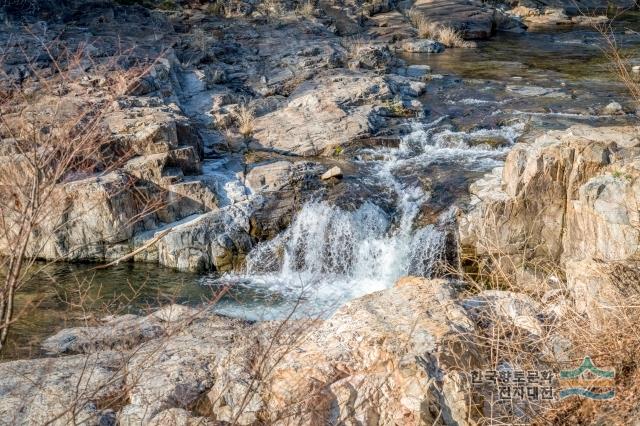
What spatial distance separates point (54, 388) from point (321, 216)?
492cm

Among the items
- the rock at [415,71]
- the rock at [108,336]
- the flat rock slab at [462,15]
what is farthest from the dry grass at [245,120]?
the flat rock slab at [462,15]

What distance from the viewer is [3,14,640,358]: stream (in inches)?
315

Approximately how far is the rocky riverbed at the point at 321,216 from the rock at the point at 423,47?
0.25 ft

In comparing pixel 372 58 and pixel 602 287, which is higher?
pixel 602 287

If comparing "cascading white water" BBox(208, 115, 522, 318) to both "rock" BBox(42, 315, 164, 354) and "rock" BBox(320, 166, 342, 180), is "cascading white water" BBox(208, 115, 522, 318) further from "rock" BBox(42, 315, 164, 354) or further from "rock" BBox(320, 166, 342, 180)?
"rock" BBox(42, 315, 164, 354)

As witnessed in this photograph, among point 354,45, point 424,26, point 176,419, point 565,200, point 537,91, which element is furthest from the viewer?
point 424,26

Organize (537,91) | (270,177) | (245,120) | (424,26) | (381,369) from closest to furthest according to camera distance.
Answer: (381,369) < (270,177) < (245,120) < (537,91) < (424,26)

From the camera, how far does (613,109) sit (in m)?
11.6

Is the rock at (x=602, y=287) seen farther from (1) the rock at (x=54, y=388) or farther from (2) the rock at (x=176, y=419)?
(1) the rock at (x=54, y=388)

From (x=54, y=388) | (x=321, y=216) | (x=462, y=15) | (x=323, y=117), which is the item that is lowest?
(x=321, y=216)

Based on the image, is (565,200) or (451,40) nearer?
(565,200)

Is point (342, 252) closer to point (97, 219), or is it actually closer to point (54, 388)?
point (97, 219)

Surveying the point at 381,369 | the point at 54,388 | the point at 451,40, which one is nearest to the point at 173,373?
the point at 54,388

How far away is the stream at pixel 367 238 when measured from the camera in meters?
8.01
